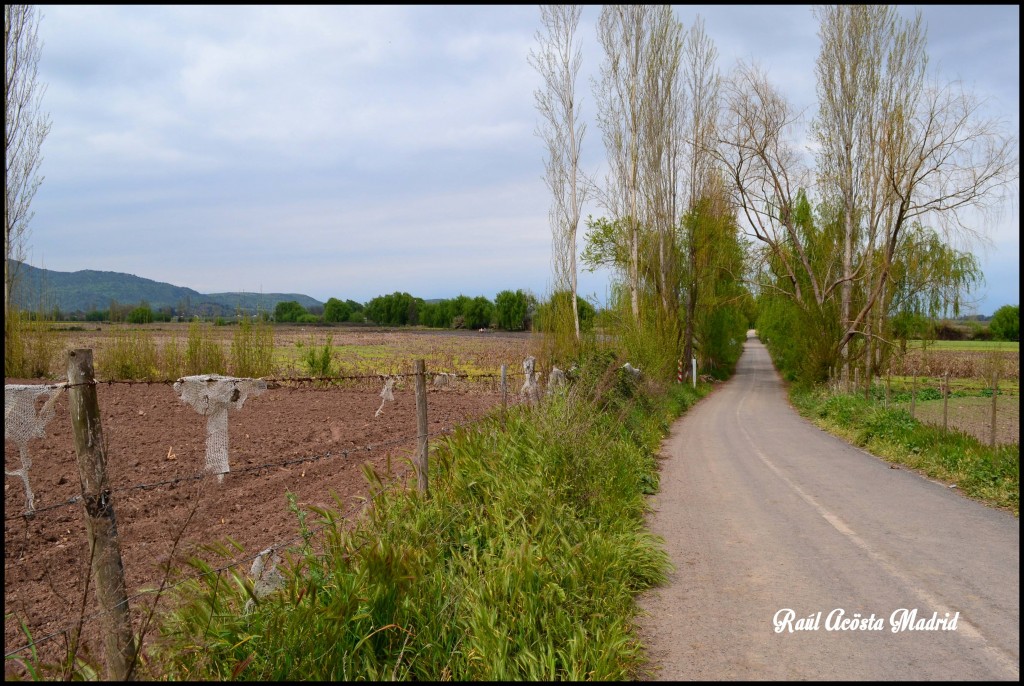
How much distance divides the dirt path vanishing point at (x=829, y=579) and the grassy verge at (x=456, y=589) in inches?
18.9

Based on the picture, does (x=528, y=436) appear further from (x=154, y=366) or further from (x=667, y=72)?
(x=667, y=72)

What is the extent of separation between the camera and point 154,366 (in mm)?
14617

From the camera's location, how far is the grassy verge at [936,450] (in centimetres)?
873

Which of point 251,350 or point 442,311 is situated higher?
point 442,311

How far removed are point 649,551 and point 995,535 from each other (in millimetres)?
3848

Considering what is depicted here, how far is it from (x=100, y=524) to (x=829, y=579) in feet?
17.8

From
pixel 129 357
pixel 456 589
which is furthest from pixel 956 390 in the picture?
pixel 456 589

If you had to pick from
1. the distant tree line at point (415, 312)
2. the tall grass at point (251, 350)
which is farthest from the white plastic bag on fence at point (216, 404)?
the distant tree line at point (415, 312)

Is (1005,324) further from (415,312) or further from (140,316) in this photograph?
(140,316)

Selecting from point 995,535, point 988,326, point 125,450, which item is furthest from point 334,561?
point 988,326

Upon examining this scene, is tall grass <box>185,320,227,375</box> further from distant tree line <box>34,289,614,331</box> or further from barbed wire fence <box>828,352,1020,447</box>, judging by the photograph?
distant tree line <box>34,289,614,331</box>

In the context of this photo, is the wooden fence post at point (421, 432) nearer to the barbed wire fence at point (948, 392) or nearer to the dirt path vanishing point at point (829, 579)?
the dirt path vanishing point at point (829, 579)

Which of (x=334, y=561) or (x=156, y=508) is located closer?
(x=334, y=561)

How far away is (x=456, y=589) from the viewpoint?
4820 mm
